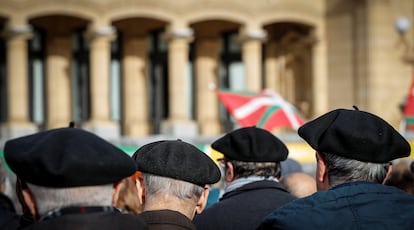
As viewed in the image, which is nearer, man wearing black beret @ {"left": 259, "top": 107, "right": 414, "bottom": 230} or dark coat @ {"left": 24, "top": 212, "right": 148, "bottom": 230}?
dark coat @ {"left": 24, "top": 212, "right": 148, "bottom": 230}

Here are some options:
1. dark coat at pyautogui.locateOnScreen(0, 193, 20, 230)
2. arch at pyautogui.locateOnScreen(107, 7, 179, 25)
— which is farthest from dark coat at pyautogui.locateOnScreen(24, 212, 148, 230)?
arch at pyautogui.locateOnScreen(107, 7, 179, 25)

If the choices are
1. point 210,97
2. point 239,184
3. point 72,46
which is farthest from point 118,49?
point 239,184

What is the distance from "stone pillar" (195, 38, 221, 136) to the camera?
24422 millimetres

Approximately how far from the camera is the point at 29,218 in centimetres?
300

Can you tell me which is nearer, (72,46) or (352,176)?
(352,176)

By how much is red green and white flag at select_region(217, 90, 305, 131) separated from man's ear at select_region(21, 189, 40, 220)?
10081mm

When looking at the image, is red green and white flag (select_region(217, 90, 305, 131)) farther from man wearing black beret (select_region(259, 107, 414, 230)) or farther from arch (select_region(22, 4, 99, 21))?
man wearing black beret (select_region(259, 107, 414, 230))

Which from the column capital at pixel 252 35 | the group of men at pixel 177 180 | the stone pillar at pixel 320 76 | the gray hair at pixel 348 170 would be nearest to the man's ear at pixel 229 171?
the group of men at pixel 177 180

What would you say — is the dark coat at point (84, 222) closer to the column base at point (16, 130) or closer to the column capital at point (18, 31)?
the column base at point (16, 130)

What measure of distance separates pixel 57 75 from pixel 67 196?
70.3 ft

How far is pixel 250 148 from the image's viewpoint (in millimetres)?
4535

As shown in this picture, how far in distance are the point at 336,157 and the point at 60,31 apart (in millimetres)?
21147

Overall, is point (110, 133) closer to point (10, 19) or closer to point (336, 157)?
point (10, 19)

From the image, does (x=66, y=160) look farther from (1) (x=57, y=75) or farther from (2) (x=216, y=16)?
(1) (x=57, y=75)
